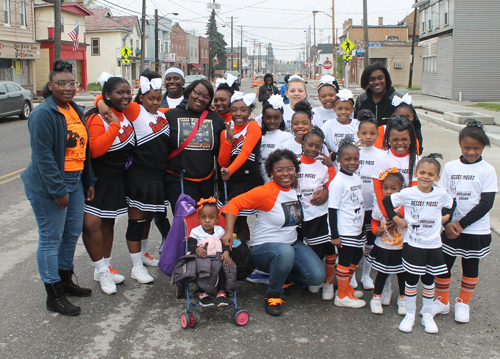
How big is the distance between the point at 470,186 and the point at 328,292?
4.95 ft

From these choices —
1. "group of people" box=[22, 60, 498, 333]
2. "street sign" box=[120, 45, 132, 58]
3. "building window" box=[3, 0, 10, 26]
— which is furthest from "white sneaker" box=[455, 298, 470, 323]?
"building window" box=[3, 0, 10, 26]

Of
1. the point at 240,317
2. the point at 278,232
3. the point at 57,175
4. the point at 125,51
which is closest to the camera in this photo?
the point at 57,175

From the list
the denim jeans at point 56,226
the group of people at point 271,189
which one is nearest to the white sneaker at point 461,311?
the group of people at point 271,189

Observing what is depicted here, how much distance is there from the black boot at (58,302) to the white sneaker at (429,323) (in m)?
2.78

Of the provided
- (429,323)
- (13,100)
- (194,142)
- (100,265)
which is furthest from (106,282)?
(13,100)

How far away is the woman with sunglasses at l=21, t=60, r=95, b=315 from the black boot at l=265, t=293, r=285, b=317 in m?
1.56

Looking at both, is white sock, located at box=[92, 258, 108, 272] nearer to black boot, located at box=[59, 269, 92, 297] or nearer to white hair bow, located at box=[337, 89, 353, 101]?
black boot, located at box=[59, 269, 92, 297]

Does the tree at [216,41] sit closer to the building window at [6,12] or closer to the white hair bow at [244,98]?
the building window at [6,12]

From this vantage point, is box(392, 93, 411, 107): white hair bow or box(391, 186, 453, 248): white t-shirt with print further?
box(392, 93, 411, 107): white hair bow

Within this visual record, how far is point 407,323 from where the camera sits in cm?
379

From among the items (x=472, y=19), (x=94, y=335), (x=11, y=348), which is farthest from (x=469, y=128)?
(x=472, y=19)

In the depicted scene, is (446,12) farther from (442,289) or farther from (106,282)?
(106,282)

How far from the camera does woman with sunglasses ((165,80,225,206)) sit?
15.0 ft

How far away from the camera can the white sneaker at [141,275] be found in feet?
15.5
